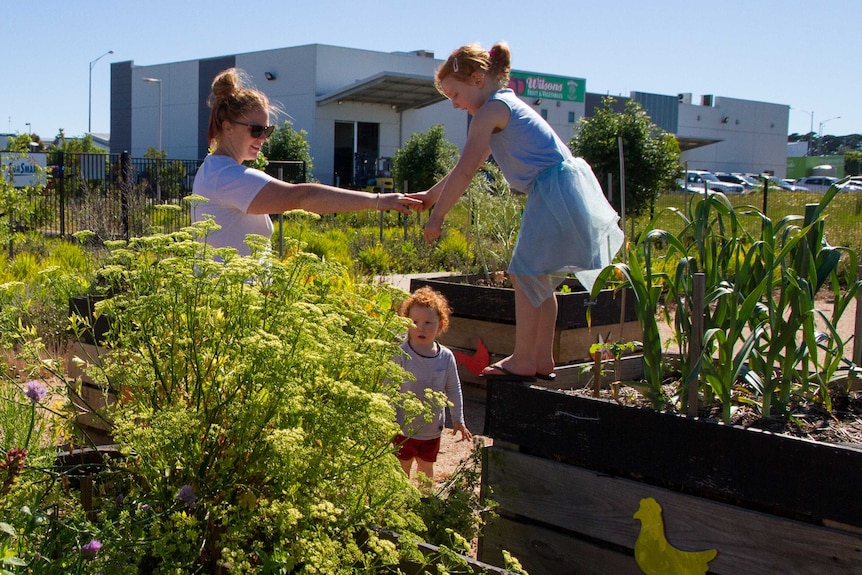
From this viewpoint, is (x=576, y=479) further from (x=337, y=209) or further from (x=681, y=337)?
(x=337, y=209)

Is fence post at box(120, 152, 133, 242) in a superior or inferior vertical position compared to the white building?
inferior

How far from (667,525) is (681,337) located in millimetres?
587

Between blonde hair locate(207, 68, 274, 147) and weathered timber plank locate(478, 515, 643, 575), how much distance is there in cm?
167

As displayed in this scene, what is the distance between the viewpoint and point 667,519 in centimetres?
228

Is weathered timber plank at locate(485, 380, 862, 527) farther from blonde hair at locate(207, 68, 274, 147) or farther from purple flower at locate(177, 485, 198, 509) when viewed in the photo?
blonde hair at locate(207, 68, 274, 147)

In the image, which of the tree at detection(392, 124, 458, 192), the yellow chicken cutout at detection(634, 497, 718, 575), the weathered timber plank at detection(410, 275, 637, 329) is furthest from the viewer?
the tree at detection(392, 124, 458, 192)

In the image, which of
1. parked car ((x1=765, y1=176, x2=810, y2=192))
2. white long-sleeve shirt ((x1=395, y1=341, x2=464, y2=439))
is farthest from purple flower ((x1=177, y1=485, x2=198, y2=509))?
parked car ((x1=765, y1=176, x2=810, y2=192))

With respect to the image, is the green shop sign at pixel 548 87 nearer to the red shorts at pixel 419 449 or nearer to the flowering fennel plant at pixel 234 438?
the red shorts at pixel 419 449

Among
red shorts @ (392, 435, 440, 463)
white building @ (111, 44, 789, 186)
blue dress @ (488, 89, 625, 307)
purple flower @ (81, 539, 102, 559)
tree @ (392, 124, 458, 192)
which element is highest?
white building @ (111, 44, 789, 186)

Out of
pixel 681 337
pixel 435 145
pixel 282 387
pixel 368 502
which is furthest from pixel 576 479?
pixel 435 145

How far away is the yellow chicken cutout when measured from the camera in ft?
7.30

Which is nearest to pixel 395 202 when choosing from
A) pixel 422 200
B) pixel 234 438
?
pixel 422 200

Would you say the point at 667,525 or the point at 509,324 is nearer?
the point at 667,525

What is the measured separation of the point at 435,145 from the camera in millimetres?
24359
